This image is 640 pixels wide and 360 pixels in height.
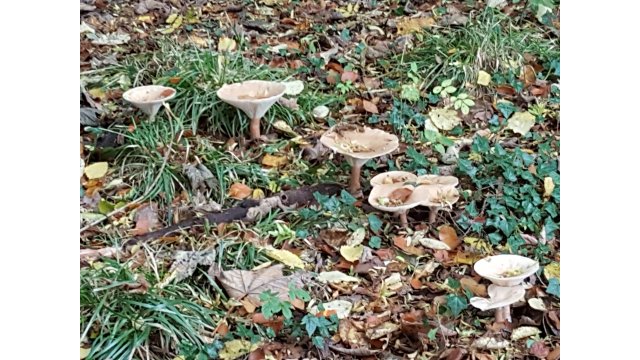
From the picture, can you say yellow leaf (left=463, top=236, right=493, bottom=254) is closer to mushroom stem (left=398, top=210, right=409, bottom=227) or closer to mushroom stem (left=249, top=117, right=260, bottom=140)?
mushroom stem (left=398, top=210, right=409, bottom=227)

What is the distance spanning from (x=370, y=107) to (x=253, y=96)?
15.4 inches

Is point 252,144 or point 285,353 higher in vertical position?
point 252,144

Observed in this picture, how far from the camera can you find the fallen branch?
2484 mm

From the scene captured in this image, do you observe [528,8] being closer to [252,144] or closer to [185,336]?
[252,144]

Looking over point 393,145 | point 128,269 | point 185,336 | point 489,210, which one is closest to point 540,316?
point 489,210

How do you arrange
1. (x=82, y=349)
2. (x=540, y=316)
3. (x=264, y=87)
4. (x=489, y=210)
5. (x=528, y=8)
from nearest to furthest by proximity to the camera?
(x=82, y=349)
(x=540, y=316)
(x=489, y=210)
(x=264, y=87)
(x=528, y=8)

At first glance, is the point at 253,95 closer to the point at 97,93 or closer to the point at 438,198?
the point at 97,93

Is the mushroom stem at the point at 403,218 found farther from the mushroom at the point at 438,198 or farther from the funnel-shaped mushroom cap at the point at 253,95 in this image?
the funnel-shaped mushroom cap at the point at 253,95

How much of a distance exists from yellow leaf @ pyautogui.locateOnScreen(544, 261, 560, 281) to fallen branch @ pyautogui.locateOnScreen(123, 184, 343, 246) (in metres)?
0.65

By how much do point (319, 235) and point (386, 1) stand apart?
108cm

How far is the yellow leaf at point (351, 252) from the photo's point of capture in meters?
2.47

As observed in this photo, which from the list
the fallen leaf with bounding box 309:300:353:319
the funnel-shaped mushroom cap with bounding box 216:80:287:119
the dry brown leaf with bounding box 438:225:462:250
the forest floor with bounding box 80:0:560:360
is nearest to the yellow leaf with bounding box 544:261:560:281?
the forest floor with bounding box 80:0:560:360

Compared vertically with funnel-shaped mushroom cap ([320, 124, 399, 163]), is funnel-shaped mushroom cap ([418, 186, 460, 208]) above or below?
below

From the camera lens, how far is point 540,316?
2.38 m
